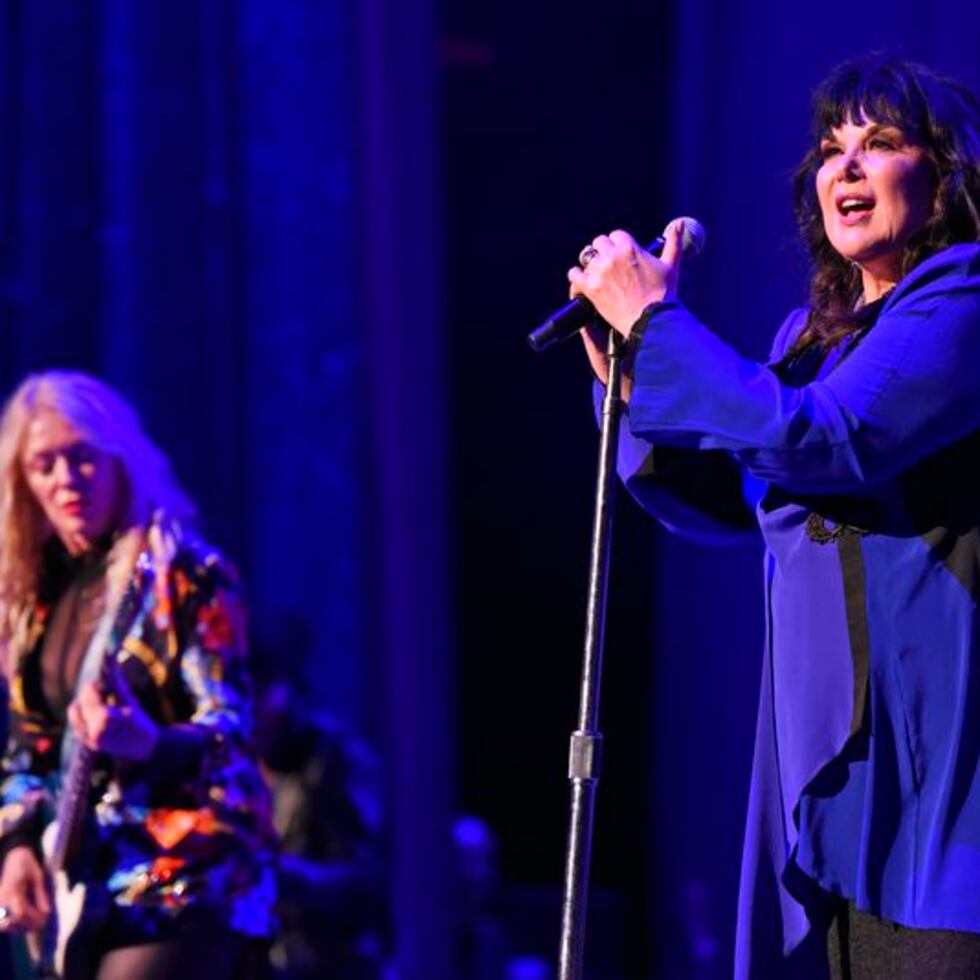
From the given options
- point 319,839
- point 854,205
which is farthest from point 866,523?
point 319,839

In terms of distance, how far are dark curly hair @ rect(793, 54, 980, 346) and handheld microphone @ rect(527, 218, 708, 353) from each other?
0.54 feet

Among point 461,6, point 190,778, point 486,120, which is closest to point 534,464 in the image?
point 486,120

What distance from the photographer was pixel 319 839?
4.09m

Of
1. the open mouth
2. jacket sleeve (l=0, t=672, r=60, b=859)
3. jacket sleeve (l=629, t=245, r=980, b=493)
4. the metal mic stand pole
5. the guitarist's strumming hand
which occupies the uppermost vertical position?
the open mouth

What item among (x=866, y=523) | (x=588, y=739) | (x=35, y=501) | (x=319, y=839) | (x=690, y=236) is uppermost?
(x=690, y=236)

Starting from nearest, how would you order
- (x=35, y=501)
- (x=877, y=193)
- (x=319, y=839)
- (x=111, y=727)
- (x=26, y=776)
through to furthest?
(x=877, y=193), (x=111, y=727), (x=26, y=776), (x=35, y=501), (x=319, y=839)

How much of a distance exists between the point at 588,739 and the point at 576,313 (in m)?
0.42

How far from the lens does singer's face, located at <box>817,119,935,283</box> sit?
1854 millimetres

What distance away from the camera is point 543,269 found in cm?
602

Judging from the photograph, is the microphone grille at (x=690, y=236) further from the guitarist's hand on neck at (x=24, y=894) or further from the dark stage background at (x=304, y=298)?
the dark stage background at (x=304, y=298)

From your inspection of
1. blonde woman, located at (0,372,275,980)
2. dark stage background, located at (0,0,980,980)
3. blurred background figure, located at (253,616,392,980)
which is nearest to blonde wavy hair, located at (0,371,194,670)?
blonde woman, located at (0,372,275,980)

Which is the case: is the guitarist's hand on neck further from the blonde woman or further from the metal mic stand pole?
the metal mic stand pole

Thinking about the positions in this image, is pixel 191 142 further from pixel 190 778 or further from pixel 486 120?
pixel 190 778

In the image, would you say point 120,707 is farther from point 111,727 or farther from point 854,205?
point 854,205
